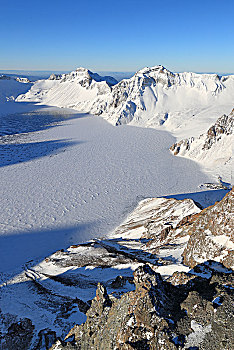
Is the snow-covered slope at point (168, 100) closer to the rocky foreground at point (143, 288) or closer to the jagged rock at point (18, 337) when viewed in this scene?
the rocky foreground at point (143, 288)

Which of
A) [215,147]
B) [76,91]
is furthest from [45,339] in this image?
[76,91]

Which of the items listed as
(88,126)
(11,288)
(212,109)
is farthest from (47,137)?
(11,288)

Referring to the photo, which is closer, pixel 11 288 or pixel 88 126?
pixel 11 288

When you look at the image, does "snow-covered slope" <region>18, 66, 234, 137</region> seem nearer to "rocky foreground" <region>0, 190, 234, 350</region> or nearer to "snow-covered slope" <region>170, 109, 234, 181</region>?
"snow-covered slope" <region>170, 109, 234, 181</region>

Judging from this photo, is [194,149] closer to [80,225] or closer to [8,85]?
[80,225]

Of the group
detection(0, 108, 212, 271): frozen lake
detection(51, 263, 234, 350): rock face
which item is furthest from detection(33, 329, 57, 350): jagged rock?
detection(0, 108, 212, 271): frozen lake
